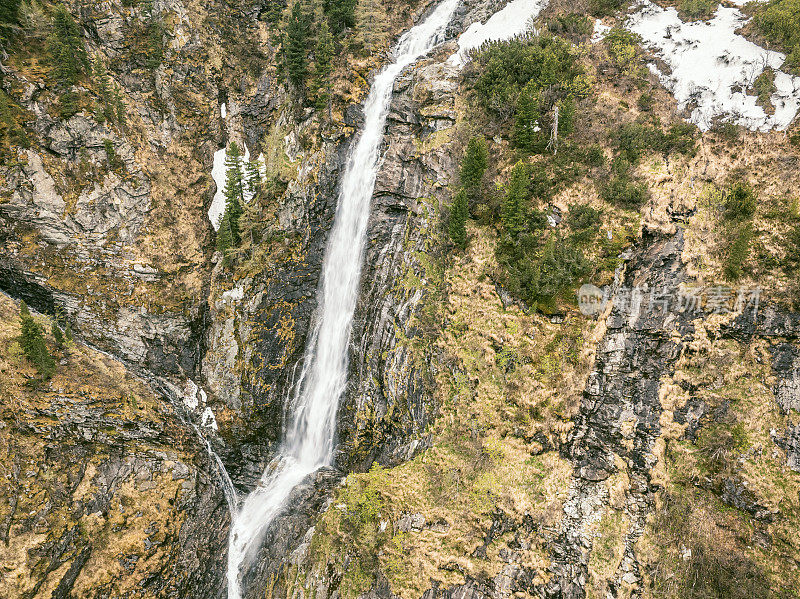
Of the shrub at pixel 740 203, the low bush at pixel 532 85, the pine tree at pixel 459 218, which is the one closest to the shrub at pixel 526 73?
the low bush at pixel 532 85

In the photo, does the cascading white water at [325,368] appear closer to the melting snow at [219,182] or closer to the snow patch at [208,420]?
the snow patch at [208,420]

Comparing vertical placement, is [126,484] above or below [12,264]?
below

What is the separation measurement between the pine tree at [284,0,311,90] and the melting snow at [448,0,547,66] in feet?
38.5

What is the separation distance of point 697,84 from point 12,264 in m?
42.9

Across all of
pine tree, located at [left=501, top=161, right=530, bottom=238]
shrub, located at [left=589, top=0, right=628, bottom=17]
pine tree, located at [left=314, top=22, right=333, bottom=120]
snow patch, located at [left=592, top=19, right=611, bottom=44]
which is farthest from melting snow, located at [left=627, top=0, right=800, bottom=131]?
pine tree, located at [left=314, top=22, right=333, bottom=120]

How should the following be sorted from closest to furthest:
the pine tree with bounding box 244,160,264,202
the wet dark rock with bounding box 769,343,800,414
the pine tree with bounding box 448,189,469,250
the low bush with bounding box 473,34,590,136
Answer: the wet dark rock with bounding box 769,343,800,414
the pine tree with bounding box 448,189,469,250
the low bush with bounding box 473,34,590,136
the pine tree with bounding box 244,160,264,202

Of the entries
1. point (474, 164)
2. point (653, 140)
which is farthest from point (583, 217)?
point (474, 164)

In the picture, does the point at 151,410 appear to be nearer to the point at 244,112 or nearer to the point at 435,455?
the point at 435,455

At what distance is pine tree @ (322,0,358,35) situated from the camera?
106 ft

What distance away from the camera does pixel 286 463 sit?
Result: 85.5 feet

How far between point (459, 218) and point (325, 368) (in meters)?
12.9

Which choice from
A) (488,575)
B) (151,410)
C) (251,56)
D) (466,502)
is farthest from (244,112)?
(488,575)

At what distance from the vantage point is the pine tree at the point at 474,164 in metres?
22.1

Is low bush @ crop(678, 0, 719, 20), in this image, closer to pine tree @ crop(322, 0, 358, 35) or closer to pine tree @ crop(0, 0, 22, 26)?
pine tree @ crop(322, 0, 358, 35)
